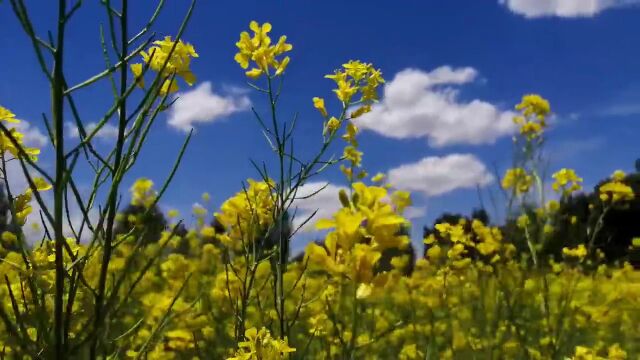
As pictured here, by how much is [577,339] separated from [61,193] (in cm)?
503

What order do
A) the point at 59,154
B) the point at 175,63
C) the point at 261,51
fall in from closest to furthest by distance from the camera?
the point at 59,154 → the point at 175,63 → the point at 261,51

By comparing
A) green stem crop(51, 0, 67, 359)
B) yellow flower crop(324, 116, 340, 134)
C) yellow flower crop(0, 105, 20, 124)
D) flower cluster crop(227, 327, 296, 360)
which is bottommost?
flower cluster crop(227, 327, 296, 360)

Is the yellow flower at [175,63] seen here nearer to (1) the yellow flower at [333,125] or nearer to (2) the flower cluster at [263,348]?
(2) the flower cluster at [263,348]

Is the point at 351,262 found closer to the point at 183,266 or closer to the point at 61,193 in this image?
the point at 61,193

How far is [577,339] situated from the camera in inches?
209

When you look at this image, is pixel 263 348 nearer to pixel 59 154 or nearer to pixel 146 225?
pixel 146 225

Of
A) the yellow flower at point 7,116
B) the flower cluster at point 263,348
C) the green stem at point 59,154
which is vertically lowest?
the flower cluster at point 263,348

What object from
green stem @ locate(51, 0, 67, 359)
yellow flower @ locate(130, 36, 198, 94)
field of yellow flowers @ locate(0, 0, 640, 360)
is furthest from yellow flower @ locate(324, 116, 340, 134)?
green stem @ locate(51, 0, 67, 359)

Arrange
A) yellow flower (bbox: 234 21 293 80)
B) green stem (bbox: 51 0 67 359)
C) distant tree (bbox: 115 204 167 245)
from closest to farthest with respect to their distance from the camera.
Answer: green stem (bbox: 51 0 67 359)
distant tree (bbox: 115 204 167 245)
yellow flower (bbox: 234 21 293 80)

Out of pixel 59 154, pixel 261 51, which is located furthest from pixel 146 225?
pixel 261 51

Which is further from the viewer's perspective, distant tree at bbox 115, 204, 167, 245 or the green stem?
distant tree at bbox 115, 204, 167, 245

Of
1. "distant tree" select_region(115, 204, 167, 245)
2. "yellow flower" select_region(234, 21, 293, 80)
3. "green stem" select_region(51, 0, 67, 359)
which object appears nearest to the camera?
"green stem" select_region(51, 0, 67, 359)

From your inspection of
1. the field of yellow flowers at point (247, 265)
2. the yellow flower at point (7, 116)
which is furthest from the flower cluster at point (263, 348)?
the yellow flower at point (7, 116)

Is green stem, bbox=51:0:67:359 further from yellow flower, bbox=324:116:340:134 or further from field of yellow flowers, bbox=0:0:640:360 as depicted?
yellow flower, bbox=324:116:340:134
